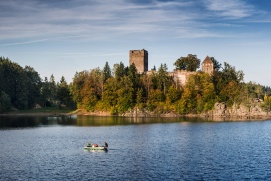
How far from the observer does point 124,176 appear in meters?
44.8

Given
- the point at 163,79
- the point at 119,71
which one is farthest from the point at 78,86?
the point at 163,79

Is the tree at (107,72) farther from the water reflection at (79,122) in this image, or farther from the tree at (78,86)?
the water reflection at (79,122)

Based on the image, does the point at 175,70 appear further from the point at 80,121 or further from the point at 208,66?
the point at 80,121

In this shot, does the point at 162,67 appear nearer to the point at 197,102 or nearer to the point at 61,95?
the point at 197,102

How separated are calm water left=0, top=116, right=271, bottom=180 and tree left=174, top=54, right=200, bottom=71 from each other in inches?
3173

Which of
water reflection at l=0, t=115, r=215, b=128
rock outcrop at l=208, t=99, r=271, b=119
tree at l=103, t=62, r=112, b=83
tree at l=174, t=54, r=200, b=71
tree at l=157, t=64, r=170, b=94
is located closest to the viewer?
water reflection at l=0, t=115, r=215, b=128

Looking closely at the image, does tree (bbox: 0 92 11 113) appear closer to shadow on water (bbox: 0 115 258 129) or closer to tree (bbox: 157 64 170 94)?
shadow on water (bbox: 0 115 258 129)

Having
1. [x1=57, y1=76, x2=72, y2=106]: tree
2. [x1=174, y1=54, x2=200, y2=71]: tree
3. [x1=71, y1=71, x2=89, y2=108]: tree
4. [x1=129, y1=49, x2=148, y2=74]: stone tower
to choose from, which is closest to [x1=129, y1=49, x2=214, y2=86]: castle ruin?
[x1=129, y1=49, x2=148, y2=74]: stone tower

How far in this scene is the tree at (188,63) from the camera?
165m

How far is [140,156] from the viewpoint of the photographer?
186ft

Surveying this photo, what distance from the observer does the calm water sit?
4556 cm

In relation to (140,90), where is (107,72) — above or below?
above

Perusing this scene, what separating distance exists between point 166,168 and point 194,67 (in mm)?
120262

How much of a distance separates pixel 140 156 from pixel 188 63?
371 ft
